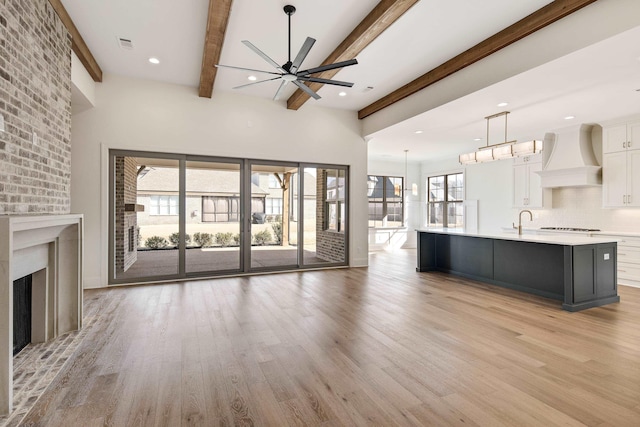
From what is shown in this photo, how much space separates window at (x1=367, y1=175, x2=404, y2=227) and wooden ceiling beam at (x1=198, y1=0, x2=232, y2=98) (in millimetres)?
6421

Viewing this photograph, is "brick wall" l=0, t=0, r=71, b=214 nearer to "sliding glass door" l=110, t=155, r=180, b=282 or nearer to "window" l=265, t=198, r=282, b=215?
"sliding glass door" l=110, t=155, r=180, b=282

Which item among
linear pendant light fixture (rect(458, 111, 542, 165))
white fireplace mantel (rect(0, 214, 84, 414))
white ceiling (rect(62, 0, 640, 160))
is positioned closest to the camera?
white fireplace mantel (rect(0, 214, 84, 414))

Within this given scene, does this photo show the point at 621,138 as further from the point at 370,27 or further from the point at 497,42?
the point at 370,27

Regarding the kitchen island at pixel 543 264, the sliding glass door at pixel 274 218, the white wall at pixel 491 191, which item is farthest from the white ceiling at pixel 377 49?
the white wall at pixel 491 191

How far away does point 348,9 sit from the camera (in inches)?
138

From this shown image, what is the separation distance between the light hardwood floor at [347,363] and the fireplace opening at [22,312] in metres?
0.44

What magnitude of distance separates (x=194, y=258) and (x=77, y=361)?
4.41m

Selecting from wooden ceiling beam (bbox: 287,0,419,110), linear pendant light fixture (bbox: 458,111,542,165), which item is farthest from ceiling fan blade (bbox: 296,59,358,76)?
linear pendant light fixture (bbox: 458,111,542,165)

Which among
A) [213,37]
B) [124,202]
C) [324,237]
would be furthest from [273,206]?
[213,37]

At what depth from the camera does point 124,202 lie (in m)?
5.60

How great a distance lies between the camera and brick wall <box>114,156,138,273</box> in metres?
5.54

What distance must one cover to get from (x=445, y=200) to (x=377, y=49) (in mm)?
7006

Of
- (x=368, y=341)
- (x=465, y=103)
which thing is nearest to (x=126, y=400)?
(x=368, y=341)

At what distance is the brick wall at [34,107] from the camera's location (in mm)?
2467
